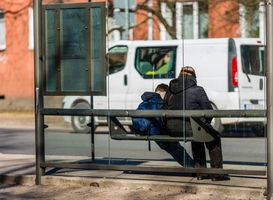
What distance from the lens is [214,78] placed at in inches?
470

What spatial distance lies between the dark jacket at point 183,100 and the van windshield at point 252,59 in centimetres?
315

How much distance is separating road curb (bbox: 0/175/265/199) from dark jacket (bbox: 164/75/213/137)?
72 centimetres

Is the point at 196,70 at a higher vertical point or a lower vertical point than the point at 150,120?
higher

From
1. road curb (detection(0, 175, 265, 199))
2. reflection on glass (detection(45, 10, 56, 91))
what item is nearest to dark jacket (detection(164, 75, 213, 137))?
road curb (detection(0, 175, 265, 199))

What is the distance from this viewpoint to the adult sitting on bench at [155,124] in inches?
355

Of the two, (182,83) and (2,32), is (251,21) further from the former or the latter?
(2,32)

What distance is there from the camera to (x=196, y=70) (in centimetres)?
945

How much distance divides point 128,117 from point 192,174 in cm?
110

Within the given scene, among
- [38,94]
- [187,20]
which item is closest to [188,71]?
[38,94]

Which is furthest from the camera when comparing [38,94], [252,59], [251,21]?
[252,59]

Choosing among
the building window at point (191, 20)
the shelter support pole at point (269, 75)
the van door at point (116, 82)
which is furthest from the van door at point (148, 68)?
the shelter support pole at point (269, 75)

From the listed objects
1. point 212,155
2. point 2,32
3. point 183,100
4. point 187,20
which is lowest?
point 212,155

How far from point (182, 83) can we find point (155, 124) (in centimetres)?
64

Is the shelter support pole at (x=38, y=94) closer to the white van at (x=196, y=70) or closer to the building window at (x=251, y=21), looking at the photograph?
the white van at (x=196, y=70)
